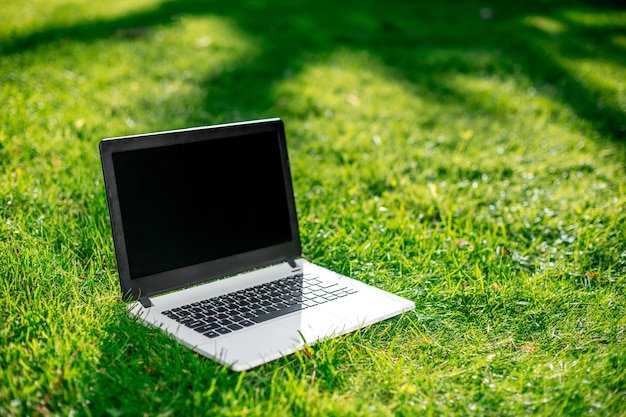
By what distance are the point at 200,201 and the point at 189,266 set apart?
254mm

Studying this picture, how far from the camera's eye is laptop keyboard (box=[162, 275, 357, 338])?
7.75ft

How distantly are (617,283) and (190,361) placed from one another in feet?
6.50

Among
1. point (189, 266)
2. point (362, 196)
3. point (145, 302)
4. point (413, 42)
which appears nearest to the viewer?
point (145, 302)

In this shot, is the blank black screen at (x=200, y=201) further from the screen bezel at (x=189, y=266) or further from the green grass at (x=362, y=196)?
the green grass at (x=362, y=196)

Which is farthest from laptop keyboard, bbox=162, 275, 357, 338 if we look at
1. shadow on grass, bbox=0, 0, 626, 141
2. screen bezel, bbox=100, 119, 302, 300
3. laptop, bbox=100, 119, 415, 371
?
shadow on grass, bbox=0, 0, 626, 141

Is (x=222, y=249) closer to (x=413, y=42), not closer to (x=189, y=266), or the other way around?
(x=189, y=266)

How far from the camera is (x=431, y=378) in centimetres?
233

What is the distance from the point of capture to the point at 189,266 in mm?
2570

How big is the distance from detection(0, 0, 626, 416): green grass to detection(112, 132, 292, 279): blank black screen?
327 millimetres

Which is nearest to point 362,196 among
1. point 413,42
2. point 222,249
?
point 222,249

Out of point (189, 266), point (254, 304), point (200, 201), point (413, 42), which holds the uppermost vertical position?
point (413, 42)

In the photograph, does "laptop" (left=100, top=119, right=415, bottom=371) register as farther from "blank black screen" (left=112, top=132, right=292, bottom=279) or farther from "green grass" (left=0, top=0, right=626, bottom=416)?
"green grass" (left=0, top=0, right=626, bottom=416)

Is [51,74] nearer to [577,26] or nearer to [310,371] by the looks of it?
[310,371]

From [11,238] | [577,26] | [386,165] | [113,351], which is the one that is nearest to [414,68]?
[386,165]
